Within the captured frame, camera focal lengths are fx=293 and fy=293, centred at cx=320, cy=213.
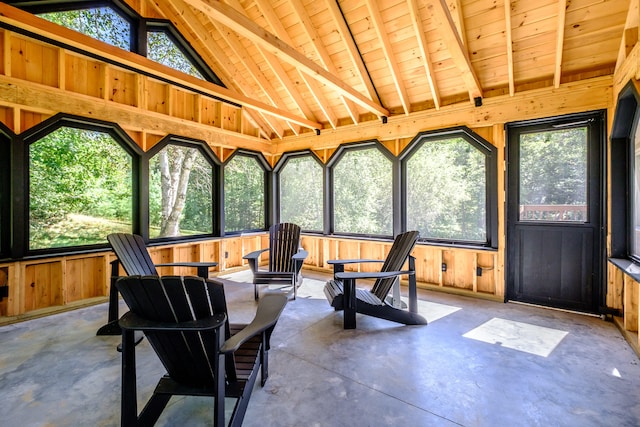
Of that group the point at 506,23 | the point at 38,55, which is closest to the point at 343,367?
the point at 506,23

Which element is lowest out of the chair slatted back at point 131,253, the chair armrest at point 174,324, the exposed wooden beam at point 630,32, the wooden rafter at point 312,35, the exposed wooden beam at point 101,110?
the chair armrest at point 174,324

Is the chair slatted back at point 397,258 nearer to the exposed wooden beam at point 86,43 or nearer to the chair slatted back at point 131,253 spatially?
the chair slatted back at point 131,253

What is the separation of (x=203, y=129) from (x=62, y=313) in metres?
3.36

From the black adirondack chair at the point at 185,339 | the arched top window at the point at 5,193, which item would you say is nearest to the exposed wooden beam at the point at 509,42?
the black adirondack chair at the point at 185,339

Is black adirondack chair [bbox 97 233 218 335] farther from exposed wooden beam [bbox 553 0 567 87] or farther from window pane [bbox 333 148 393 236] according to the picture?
exposed wooden beam [bbox 553 0 567 87]

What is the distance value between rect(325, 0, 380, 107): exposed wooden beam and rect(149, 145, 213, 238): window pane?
316 cm

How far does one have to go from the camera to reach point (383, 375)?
2.26 m

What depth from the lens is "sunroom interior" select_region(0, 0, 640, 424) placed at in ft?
10.7

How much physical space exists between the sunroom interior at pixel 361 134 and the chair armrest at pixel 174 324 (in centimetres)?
252

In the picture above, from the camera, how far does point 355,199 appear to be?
565 cm

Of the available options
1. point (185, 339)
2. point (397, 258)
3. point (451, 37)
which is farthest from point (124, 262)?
point (451, 37)

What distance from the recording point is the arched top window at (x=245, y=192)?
5.85 m

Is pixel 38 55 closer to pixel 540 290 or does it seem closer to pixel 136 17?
pixel 136 17

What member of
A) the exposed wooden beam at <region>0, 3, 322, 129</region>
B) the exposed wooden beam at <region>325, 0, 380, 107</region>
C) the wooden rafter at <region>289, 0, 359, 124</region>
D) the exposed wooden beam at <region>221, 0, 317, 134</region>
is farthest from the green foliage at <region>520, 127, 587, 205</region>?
the exposed wooden beam at <region>0, 3, 322, 129</region>
